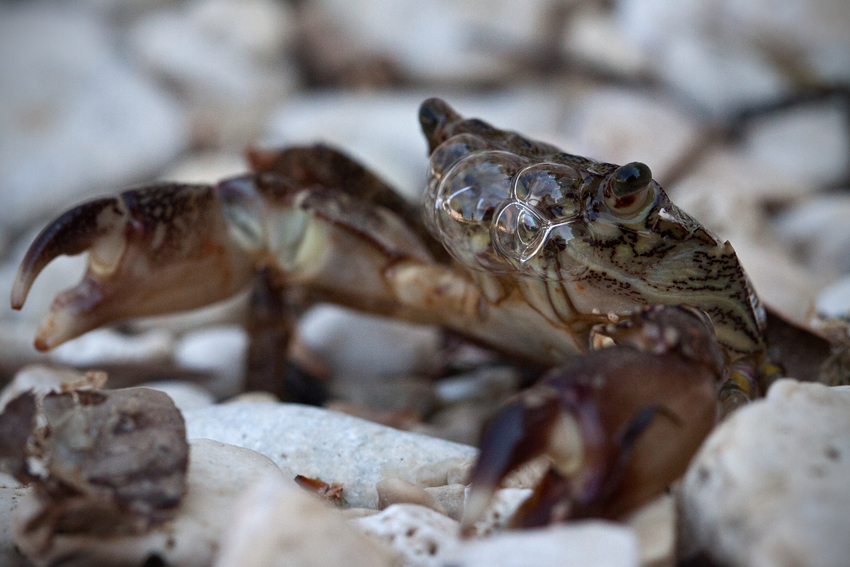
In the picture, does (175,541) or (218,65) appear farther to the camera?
(218,65)

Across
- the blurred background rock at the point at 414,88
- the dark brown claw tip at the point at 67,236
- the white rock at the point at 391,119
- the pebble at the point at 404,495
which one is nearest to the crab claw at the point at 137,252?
the dark brown claw tip at the point at 67,236

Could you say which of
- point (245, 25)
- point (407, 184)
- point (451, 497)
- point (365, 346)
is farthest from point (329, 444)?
point (245, 25)

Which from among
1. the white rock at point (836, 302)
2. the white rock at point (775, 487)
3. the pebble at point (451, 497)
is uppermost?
the white rock at point (775, 487)

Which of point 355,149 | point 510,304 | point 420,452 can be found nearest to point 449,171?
point 510,304

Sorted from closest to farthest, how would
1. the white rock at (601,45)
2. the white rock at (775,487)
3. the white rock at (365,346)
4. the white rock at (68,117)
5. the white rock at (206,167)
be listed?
the white rock at (775,487) → the white rock at (365,346) → the white rock at (206,167) → the white rock at (68,117) → the white rock at (601,45)

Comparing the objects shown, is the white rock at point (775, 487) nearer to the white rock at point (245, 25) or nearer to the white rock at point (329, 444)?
the white rock at point (329, 444)

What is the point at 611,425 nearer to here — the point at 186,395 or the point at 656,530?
the point at 656,530

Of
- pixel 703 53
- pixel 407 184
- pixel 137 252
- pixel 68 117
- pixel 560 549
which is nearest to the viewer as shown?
pixel 560 549

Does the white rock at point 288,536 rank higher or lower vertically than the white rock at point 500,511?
higher

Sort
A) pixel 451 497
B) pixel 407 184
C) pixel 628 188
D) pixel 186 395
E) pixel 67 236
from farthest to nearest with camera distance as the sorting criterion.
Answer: pixel 407 184 → pixel 186 395 → pixel 67 236 → pixel 451 497 → pixel 628 188
